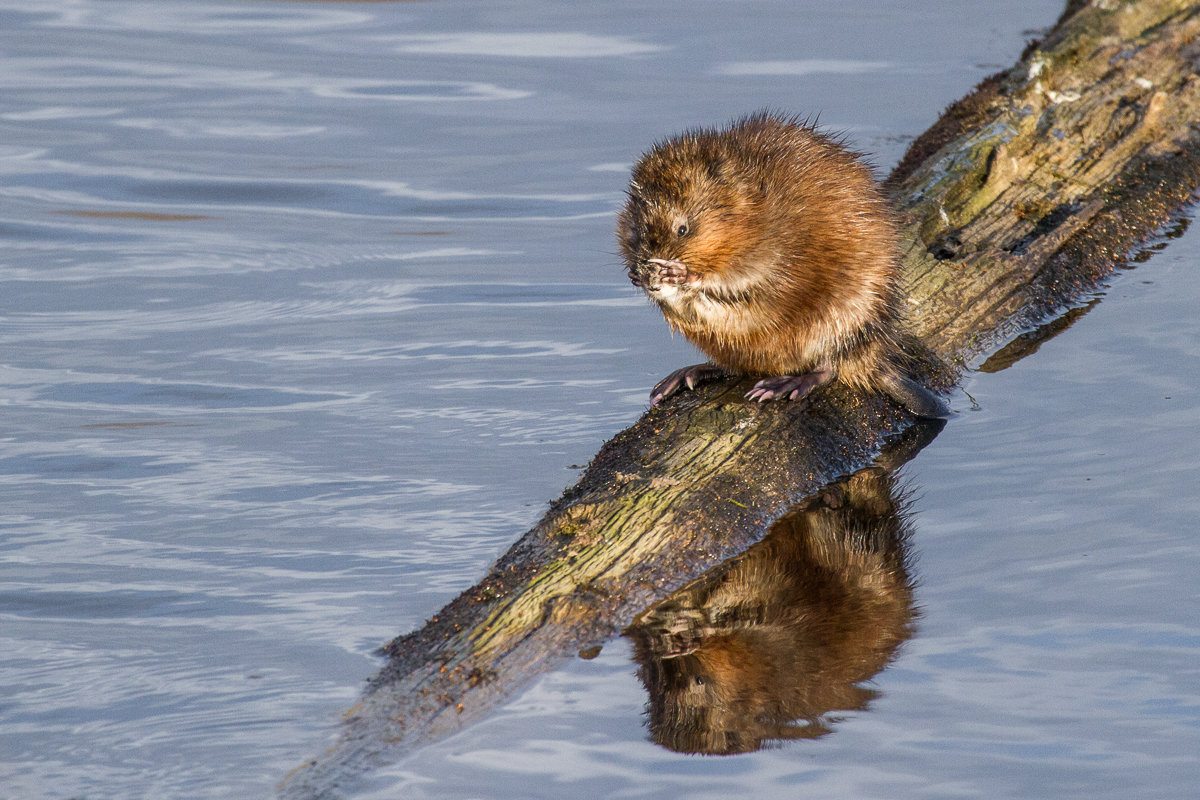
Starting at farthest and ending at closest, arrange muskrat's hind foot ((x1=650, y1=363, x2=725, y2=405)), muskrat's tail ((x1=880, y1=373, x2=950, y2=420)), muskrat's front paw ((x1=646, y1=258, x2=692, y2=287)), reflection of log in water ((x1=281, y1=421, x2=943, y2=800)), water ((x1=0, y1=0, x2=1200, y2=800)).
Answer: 1. muskrat's tail ((x1=880, y1=373, x2=950, y2=420))
2. muskrat's hind foot ((x1=650, y1=363, x2=725, y2=405))
3. muskrat's front paw ((x1=646, y1=258, x2=692, y2=287))
4. water ((x1=0, y1=0, x2=1200, y2=800))
5. reflection of log in water ((x1=281, y1=421, x2=943, y2=800))

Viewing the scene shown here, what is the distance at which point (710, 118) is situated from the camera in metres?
11.1

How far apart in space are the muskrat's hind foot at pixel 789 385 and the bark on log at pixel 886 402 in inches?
A: 2.7

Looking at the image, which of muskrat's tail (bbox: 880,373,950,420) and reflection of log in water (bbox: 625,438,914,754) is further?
muskrat's tail (bbox: 880,373,950,420)

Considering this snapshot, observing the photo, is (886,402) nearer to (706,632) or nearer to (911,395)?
(911,395)

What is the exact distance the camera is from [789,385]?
570 centimetres

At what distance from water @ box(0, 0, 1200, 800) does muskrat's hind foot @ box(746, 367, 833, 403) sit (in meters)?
0.60

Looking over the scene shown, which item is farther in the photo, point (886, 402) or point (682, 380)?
point (886, 402)

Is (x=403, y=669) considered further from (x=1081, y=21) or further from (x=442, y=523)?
(x=1081, y=21)

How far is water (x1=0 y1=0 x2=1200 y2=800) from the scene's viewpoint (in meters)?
4.31

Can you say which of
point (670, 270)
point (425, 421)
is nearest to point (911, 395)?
point (670, 270)

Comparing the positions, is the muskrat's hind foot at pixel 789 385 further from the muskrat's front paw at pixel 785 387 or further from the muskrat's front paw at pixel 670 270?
the muskrat's front paw at pixel 670 270

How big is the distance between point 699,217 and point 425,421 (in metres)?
2.03

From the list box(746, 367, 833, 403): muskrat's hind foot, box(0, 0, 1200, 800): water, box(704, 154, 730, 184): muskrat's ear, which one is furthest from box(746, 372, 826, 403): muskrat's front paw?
box(704, 154, 730, 184): muskrat's ear

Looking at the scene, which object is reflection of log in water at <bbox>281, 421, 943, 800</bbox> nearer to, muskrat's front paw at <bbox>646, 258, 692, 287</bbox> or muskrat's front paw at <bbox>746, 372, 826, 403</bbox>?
muskrat's front paw at <bbox>746, 372, 826, 403</bbox>
